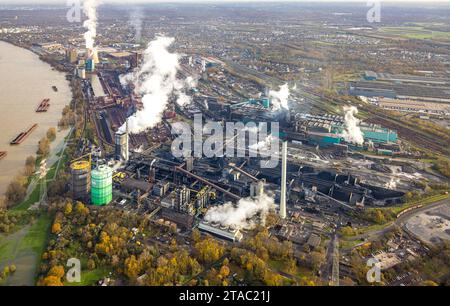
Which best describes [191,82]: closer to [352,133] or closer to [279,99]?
[279,99]

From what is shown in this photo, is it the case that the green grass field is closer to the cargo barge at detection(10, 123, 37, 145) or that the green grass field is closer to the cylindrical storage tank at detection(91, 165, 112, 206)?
the cylindrical storage tank at detection(91, 165, 112, 206)

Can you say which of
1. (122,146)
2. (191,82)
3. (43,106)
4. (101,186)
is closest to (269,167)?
(122,146)

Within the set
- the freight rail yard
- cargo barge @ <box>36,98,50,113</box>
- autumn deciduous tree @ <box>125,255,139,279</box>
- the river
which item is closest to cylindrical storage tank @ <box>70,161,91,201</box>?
the freight rail yard

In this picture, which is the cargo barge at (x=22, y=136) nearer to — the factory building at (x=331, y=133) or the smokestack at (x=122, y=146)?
the smokestack at (x=122, y=146)

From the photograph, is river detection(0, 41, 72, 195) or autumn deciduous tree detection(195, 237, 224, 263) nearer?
autumn deciduous tree detection(195, 237, 224, 263)

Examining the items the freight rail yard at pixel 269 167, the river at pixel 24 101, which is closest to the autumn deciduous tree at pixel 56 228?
the freight rail yard at pixel 269 167

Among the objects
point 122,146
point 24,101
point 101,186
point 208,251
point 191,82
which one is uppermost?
point 191,82

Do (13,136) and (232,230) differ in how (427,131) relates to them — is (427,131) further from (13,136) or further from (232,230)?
(13,136)
